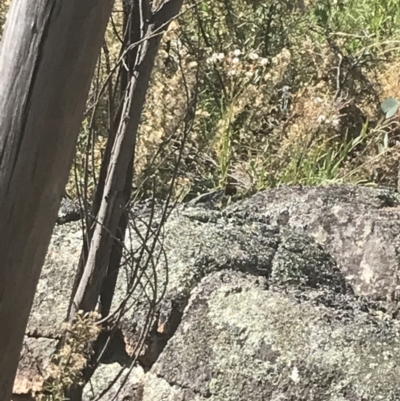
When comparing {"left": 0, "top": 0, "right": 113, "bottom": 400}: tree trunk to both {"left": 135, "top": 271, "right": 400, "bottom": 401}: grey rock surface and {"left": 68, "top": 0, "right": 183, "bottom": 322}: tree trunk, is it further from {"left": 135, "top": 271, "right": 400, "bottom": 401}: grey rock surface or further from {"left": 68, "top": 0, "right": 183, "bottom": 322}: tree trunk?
{"left": 135, "top": 271, "right": 400, "bottom": 401}: grey rock surface

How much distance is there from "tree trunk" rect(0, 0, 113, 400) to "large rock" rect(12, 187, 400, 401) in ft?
1.81

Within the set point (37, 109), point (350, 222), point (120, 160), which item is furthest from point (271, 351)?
point (37, 109)

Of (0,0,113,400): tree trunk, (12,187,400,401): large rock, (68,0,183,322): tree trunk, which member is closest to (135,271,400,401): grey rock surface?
(12,187,400,401): large rock

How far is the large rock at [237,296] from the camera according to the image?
2.23 meters

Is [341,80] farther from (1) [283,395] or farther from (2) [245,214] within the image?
(1) [283,395]

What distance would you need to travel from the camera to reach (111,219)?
6.37ft

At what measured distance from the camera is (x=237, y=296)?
2387 millimetres

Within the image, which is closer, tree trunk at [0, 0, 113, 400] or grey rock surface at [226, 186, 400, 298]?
tree trunk at [0, 0, 113, 400]

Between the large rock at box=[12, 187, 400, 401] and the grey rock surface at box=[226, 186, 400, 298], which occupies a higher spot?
the grey rock surface at box=[226, 186, 400, 298]

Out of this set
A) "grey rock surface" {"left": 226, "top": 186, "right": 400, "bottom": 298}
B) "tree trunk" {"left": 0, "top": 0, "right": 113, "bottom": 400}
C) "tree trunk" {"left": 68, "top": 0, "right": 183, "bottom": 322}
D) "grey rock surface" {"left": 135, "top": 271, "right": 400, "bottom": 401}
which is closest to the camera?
"tree trunk" {"left": 0, "top": 0, "right": 113, "bottom": 400}

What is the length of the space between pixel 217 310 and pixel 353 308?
469 millimetres

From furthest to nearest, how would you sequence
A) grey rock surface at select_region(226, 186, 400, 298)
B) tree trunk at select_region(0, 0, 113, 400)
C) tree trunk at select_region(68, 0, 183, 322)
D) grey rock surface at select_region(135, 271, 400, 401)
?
grey rock surface at select_region(226, 186, 400, 298)
grey rock surface at select_region(135, 271, 400, 401)
tree trunk at select_region(68, 0, 183, 322)
tree trunk at select_region(0, 0, 113, 400)

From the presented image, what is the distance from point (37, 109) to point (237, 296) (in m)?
1.23

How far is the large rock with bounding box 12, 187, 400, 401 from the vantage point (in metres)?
2.23
